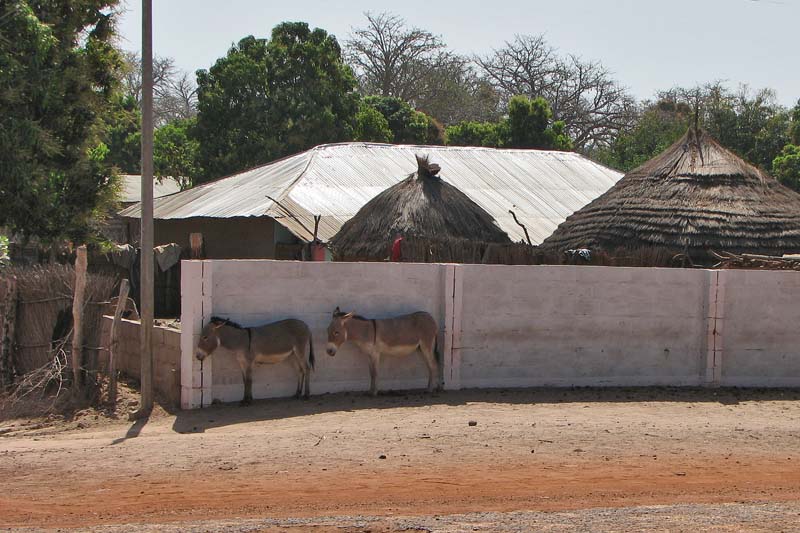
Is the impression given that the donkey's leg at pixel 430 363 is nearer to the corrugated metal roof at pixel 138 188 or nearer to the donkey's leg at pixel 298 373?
the donkey's leg at pixel 298 373

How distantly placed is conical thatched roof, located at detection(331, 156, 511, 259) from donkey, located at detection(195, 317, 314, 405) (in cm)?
641

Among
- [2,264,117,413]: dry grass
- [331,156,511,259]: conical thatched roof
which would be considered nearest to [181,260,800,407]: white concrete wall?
[2,264,117,413]: dry grass

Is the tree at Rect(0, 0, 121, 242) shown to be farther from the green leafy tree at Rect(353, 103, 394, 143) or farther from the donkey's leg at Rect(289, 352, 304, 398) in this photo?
the green leafy tree at Rect(353, 103, 394, 143)

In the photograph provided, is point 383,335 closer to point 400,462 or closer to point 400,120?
point 400,462

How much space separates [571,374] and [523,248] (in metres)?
4.95

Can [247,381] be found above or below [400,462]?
above

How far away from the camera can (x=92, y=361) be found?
12.0 m

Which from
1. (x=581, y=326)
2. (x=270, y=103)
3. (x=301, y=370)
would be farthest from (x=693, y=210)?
(x=270, y=103)

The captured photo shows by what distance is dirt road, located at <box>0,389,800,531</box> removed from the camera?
7199 mm

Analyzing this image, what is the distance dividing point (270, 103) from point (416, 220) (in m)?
16.5

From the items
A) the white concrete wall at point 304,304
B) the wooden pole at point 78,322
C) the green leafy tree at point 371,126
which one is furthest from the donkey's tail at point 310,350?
the green leafy tree at point 371,126

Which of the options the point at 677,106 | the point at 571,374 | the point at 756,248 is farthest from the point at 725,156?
the point at 677,106

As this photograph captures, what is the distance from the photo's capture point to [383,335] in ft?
38.6

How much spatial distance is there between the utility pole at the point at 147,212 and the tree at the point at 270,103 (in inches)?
875
